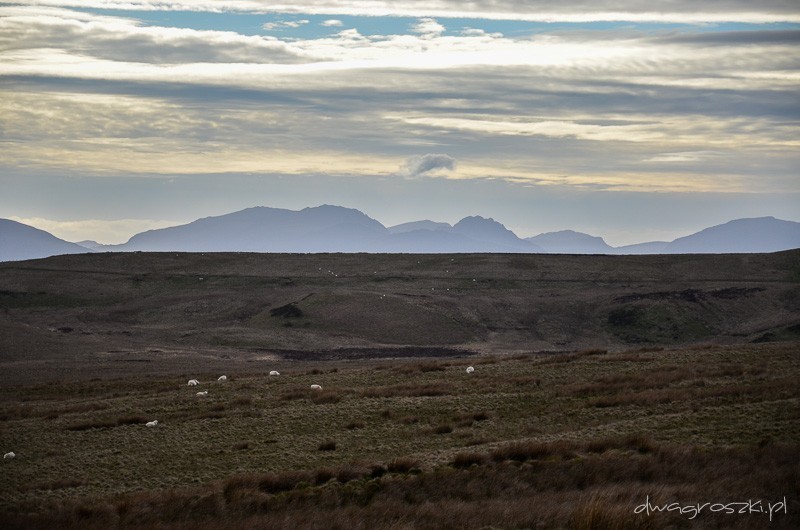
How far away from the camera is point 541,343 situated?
77938mm

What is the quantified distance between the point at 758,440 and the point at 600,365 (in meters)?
15.4

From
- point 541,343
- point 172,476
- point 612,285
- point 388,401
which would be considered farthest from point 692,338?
point 172,476

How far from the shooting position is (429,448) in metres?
23.9

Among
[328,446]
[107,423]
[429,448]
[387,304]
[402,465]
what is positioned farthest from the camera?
[387,304]

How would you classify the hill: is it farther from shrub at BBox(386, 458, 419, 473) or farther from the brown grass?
shrub at BBox(386, 458, 419, 473)

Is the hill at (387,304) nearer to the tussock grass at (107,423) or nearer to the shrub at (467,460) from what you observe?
the tussock grass at (107,423)

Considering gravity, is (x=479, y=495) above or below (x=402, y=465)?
below

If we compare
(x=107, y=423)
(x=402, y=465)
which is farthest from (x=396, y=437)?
(x=107, y=423)

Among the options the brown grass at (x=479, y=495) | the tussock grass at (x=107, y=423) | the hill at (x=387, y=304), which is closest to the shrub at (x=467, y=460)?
the brown grass at (x=479, y=495)

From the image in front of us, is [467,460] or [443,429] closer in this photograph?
[467,460]

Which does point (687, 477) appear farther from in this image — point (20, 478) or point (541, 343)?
point (541, 343)

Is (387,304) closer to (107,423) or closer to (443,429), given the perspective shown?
(107,423)

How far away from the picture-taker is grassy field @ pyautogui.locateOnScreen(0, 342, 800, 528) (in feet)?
56.5

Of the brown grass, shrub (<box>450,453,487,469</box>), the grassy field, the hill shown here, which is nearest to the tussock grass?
the grassy field
